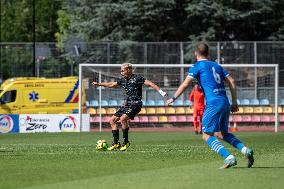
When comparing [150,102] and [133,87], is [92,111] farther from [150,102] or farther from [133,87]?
[133,87]

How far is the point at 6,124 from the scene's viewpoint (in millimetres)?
34406

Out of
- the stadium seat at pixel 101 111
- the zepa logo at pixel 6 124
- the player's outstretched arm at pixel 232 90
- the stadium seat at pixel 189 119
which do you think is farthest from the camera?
the stadium seat at pixel 189 119

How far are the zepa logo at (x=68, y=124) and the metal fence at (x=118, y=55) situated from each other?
9.50m

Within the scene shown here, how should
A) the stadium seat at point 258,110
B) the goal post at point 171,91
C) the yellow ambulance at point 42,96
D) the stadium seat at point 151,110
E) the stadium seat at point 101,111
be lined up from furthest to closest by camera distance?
the yellow ambulance at point 42,96
the stadium seat at point 258,110
the stadium seat at point 151,110
the goal post at point 171,91
the stadium seat at point 101,111

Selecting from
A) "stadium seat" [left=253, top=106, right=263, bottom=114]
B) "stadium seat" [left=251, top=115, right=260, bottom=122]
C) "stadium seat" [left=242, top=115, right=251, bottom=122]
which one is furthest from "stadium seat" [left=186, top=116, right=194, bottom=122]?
"stadium seat" [left=253, top=106, right=263, bottom=114]

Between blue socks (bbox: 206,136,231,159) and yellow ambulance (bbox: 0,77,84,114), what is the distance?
25704 millimetres

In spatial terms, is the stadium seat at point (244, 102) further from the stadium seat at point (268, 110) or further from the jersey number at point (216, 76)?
the jersey number at point (216, 76)

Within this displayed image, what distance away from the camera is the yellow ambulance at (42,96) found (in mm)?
40125

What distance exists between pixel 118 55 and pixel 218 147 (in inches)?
1214

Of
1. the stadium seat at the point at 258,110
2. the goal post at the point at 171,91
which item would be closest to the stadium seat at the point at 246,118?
the goal post at the point at 171,91

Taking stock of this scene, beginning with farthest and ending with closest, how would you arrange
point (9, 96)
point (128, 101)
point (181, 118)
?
point (9, 96)
point (181, 118)
point (128, 101)

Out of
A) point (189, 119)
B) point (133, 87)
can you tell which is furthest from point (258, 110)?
point (133, 87)

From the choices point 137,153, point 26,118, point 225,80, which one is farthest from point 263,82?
point 225,80

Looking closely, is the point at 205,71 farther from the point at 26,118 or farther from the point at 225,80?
the point at 26,118
